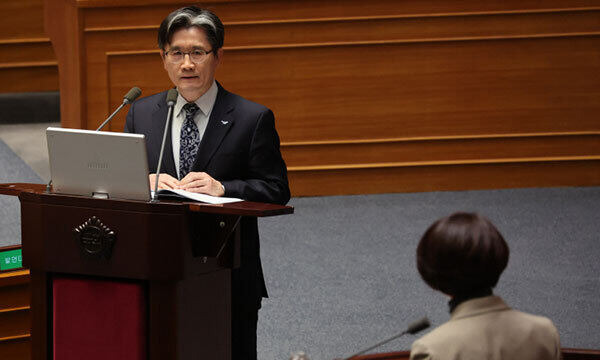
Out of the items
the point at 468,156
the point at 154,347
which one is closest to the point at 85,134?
the point at 154,347

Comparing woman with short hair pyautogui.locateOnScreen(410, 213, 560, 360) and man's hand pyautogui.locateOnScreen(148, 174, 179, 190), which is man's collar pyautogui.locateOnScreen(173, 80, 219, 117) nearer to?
man's hand pyautogui.locateOnScreen(148, 174, 179, 190)

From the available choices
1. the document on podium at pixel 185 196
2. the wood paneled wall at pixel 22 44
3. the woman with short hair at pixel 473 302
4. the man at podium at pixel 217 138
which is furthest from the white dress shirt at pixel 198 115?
the wood paneled wall at pixel 22 44

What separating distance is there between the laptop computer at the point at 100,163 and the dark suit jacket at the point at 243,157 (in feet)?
0.94

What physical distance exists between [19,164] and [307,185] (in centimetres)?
154

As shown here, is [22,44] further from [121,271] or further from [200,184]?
[121,271]

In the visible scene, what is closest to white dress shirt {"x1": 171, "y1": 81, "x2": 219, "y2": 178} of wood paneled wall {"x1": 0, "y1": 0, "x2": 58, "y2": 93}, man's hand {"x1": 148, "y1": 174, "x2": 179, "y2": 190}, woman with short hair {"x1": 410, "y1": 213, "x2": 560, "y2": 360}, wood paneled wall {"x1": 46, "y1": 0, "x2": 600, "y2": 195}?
man's hand {"x1": 148, "y1": 174, "x2": 179, "y2": 190}

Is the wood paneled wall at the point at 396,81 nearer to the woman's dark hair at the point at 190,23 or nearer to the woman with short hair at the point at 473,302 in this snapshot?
the woman's dark hair at the point at 190,23

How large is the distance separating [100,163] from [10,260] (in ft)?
3.24

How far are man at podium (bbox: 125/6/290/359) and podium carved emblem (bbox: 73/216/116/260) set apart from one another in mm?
260

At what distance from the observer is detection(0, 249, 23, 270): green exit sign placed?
258cm

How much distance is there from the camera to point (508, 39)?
16.0ft

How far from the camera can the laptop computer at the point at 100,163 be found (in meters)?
1.69

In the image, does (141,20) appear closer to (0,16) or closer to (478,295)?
(0,16)

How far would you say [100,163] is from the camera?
5.66ft
